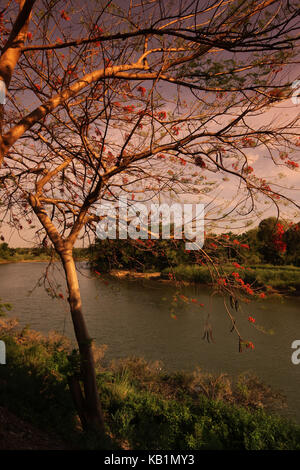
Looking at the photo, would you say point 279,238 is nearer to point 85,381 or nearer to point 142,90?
point 142,90

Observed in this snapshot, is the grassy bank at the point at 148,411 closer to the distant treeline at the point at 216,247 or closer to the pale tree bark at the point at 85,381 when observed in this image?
the pale tree bark at the point at 85,381

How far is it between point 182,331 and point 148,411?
7189 mm

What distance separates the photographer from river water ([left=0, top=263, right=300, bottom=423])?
29.7 ft

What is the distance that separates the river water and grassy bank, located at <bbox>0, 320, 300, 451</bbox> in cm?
102

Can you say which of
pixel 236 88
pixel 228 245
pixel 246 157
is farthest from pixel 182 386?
pixel 236 88

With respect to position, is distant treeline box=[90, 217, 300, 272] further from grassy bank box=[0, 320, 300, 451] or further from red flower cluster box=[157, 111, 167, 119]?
red flower cluster box=[157, 111, 167, 119]

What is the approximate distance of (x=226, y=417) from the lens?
18.7 ft

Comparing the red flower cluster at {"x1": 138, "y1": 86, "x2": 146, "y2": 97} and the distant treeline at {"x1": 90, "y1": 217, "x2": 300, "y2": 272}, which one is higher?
the red flower cluster at {"x1": 138, "y1": 86, "x2": 146, "y2": 97}

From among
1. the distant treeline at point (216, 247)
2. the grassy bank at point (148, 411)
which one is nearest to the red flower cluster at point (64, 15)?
the distant treeline at point (216, 247)

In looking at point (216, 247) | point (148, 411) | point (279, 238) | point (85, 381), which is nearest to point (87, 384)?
point (85, 381)

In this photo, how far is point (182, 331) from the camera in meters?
12.6

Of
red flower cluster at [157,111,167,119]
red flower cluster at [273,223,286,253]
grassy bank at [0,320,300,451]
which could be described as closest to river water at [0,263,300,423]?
grassy bank at [0,320,300,451]

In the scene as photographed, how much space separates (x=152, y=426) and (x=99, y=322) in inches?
357
